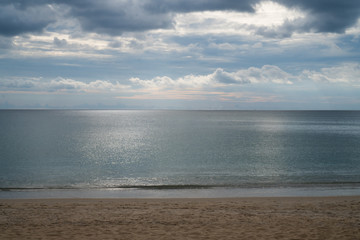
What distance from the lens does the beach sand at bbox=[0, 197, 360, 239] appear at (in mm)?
11414

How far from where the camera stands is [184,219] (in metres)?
13.6

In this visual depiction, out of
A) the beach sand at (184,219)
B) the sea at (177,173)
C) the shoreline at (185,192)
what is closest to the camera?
the beach sand at (184,219)

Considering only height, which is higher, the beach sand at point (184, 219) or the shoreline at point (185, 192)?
the beach sand at point (184, 219)

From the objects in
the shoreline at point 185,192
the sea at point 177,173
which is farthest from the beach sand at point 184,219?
the sea at point 177,173

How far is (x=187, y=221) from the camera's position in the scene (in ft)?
43.5

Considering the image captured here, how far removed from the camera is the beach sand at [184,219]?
1141 cm

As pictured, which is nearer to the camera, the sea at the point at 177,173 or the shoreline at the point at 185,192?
the shoreline at the point at 185,192

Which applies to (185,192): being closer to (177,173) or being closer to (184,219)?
(177,173)

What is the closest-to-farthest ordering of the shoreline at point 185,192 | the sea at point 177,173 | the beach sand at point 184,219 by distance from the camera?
the beach sand at point 184,219 → the shoreline at point 185,192 → the sea at point 177,173

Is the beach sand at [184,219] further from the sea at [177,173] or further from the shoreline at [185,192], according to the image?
the sea at [177,173]

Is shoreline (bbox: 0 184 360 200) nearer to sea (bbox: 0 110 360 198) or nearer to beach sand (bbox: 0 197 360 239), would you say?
sea (bbox: 0 110 360 198)

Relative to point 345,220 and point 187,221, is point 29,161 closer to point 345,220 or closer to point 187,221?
point 187,221

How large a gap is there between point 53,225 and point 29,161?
93.6 ft

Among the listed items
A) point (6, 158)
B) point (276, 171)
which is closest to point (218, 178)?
point (276, 171)
